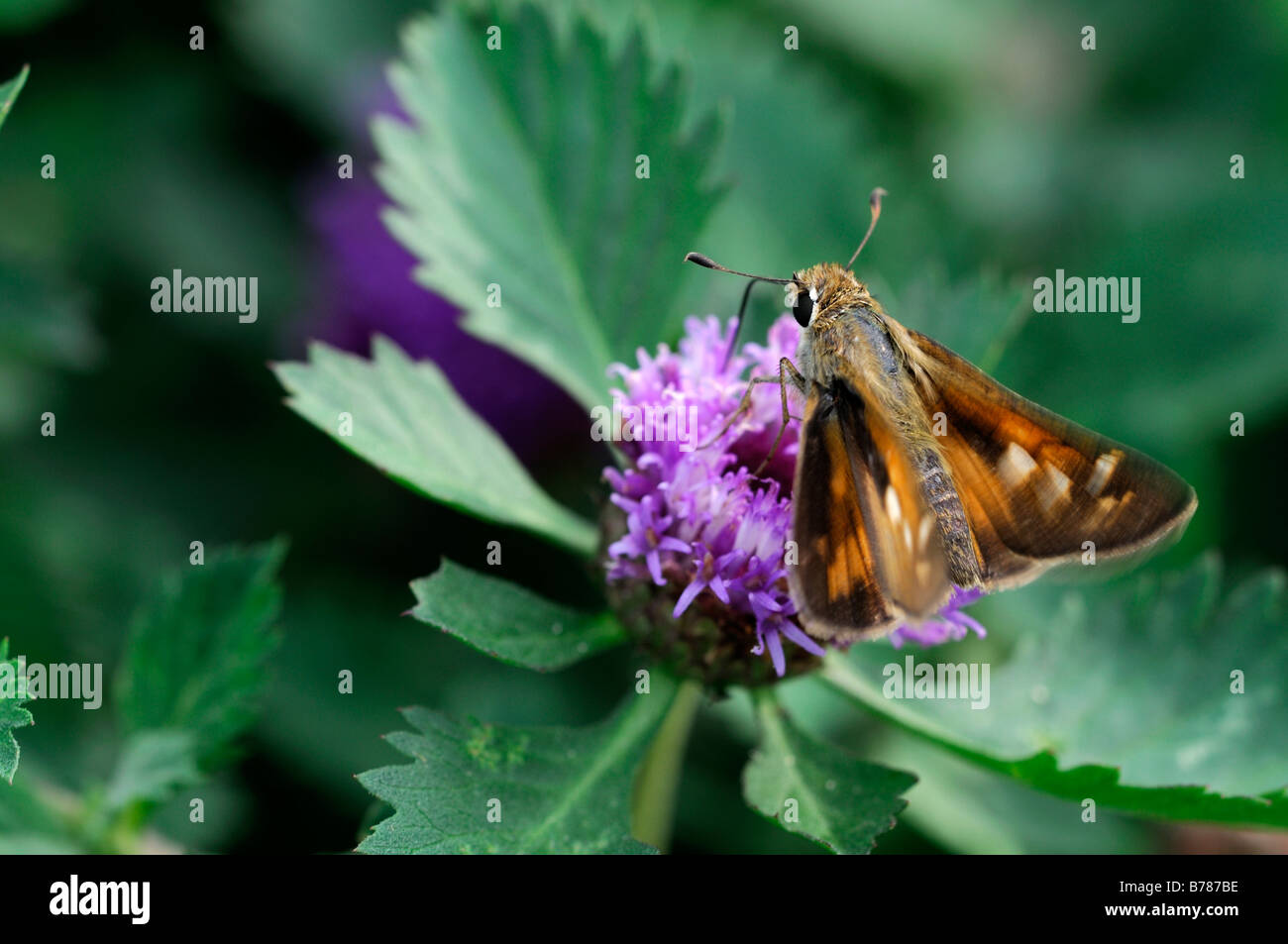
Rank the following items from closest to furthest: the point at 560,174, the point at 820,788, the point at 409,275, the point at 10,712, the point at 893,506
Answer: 1. the point at 10,712
2. the point at 893,506
3. the point at 820,788
4. the point at 560,174
5. the point at 409,275

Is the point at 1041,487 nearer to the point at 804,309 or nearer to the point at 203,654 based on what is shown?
the point at 804,309

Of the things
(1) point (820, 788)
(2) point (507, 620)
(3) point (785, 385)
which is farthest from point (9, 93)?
(1) point (820, 788)

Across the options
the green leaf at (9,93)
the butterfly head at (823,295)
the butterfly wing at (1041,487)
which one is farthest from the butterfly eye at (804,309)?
the green leaf at (9,93)

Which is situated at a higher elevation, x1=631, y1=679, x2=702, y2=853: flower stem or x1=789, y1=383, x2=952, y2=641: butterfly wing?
x1=789, y1=383, x2=952, y2=641: butterfly wing

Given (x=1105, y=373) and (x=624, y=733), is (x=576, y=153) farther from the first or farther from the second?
(x=1105, y=373)

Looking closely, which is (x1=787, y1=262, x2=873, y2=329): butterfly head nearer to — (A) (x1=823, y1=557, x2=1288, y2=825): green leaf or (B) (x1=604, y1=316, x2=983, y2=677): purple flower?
(B) (x1=604, y1=316, x2=983, y2=677): purple flower

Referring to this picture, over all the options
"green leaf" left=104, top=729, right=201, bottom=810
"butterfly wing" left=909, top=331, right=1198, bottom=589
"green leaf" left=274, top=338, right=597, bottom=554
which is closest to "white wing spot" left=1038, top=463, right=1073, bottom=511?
"butterfly wing" left=909, top=331, right=1198, bottom=589
